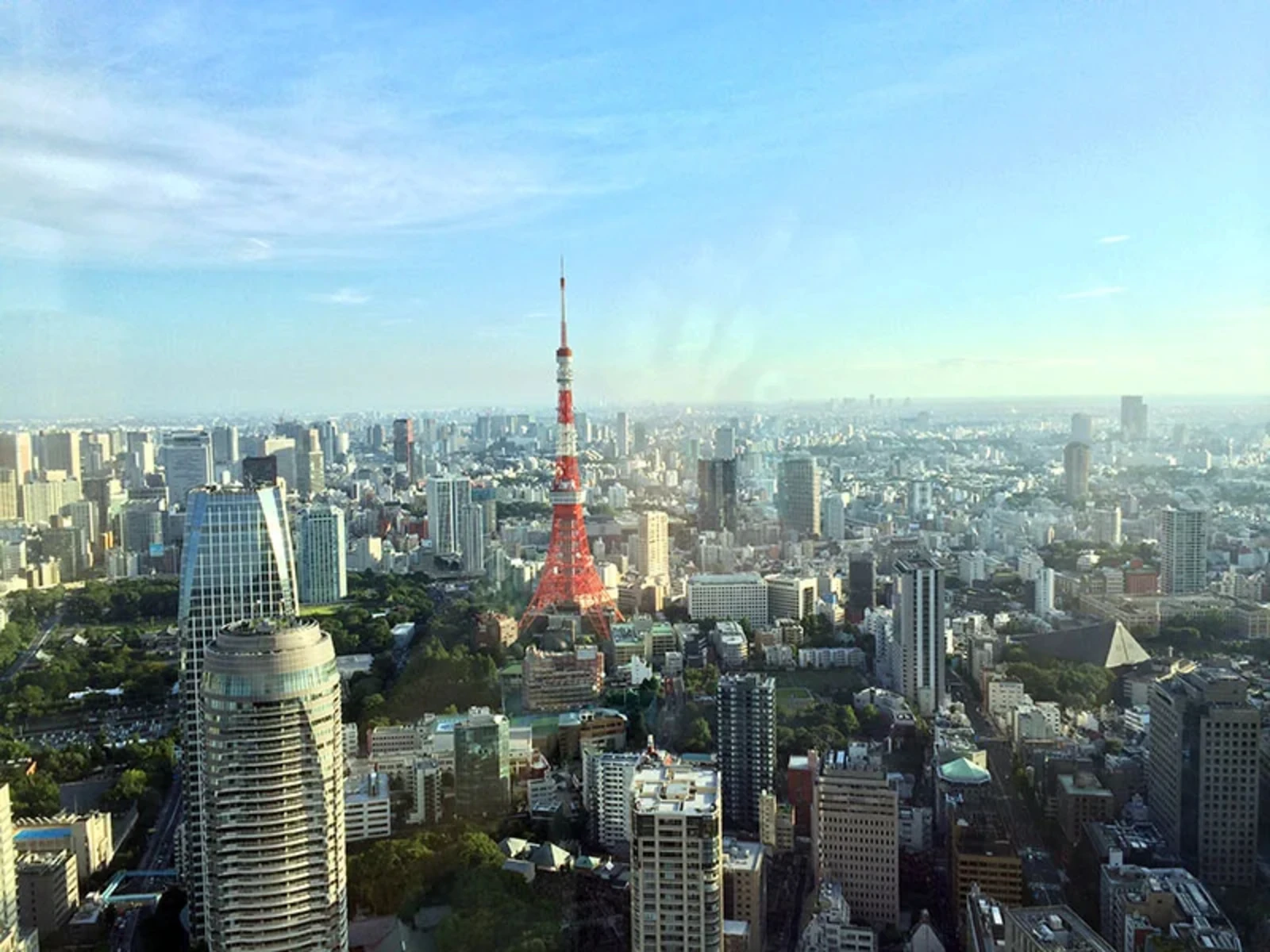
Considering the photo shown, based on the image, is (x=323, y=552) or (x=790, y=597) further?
(x=323, y=552)

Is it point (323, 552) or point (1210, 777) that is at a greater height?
point (323, 552)

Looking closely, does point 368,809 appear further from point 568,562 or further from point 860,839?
point 568,562

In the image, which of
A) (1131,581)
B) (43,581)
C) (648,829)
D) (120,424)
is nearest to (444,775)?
(648,829)

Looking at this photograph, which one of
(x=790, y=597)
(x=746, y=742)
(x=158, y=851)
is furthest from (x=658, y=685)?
(x=158, y=851)

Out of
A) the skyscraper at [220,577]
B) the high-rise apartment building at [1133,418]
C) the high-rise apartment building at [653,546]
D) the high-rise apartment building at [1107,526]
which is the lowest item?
the high-rise apartment building at [653,546]

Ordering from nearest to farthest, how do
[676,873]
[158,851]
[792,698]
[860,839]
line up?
[676,873] → [860,839] → [158,851] → [792,698]


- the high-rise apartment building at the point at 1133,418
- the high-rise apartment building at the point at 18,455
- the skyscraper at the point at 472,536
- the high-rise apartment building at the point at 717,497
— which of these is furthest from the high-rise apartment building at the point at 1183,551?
the high-rise apartment building at the point at 18,455

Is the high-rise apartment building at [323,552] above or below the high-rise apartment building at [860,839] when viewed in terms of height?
above

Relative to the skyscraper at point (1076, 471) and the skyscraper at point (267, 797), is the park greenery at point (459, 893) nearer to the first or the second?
the skyscraper at point (267, 797)
